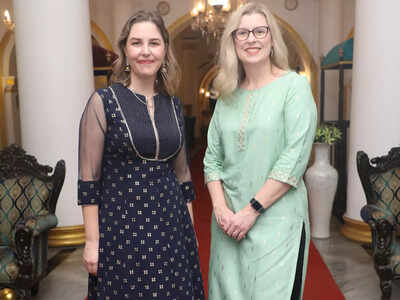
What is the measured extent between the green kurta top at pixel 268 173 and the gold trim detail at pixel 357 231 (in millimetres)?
3351

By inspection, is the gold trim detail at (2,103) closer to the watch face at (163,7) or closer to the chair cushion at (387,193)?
the watch face at (163,7)

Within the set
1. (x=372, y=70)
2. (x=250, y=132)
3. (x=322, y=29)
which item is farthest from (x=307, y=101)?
(x=322, y=29)

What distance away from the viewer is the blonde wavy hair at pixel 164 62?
196 cm

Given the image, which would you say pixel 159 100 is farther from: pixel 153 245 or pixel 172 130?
pixel 153 245

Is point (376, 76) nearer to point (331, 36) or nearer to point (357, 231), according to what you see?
point (357, 231)

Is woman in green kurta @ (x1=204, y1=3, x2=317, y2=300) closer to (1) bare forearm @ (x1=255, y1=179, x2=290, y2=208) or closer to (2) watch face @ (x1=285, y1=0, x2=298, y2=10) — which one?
(1) bare forearm @ (x1=255, y1=179, x2=290, y2=208)

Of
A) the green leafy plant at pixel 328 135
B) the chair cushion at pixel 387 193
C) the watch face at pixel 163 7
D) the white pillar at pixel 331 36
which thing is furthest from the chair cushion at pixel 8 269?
the watch face at pixel 163 7

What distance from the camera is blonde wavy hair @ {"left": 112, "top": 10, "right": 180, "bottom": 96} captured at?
196 cm

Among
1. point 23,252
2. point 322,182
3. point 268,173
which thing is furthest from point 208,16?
point 268,173

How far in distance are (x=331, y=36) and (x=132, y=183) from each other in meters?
8.78

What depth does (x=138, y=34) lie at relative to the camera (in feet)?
6.33

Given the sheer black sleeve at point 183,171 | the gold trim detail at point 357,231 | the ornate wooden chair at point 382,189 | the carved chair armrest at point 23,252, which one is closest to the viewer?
the sheer black sleeve at point 183,171

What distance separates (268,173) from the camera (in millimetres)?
2150

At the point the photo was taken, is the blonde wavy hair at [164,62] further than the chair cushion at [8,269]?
No
